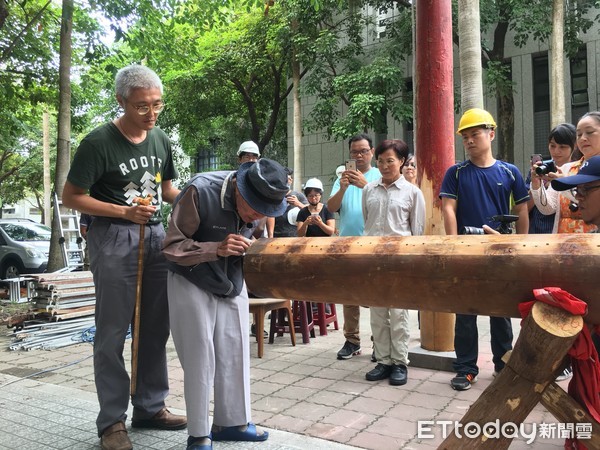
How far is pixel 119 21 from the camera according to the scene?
332 inches

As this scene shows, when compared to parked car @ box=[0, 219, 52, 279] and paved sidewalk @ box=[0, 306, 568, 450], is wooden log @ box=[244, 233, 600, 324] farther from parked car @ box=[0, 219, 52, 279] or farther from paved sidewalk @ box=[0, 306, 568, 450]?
parked car @ box=[0, 219, 52, 279]

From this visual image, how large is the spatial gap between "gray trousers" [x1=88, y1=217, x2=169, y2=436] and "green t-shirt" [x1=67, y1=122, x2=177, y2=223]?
17 cm

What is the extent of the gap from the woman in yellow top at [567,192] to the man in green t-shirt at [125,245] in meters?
2.55

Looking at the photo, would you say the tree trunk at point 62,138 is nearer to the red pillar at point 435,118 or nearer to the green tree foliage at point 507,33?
the red pillar at point 435,118

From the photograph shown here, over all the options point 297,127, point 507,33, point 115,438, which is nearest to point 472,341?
point 115,438

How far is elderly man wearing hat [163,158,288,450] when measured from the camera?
8.75 feet

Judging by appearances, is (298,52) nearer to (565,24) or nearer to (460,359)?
(565,24)

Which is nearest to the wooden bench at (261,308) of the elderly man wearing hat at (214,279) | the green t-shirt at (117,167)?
the green t-shirt at (117,167)

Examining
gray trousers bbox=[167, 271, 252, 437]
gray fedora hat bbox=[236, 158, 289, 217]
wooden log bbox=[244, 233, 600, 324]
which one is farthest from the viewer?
gray trousers bbox=[167, 271, 252, 437]

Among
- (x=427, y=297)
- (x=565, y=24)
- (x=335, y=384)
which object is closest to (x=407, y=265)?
(x=427, y=297)

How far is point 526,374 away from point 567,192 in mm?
2033

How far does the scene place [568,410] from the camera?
1.93m

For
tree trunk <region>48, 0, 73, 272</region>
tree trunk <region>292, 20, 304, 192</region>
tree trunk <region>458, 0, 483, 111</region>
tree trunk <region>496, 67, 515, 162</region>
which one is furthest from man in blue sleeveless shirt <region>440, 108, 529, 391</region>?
tree trunk <region>292, 20, 304, 192</region>

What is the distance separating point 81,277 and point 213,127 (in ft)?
45.4
